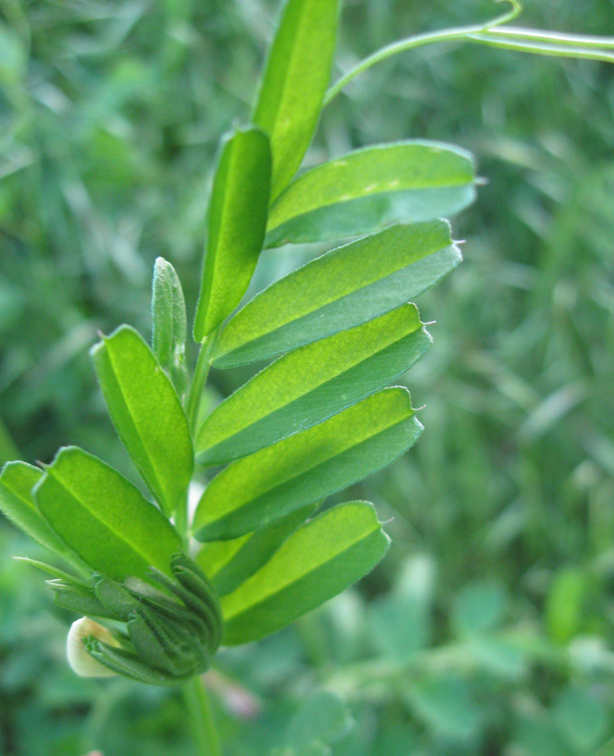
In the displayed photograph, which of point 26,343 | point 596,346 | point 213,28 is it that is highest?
point 213,28

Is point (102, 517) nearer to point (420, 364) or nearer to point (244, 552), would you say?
point (244, 552)

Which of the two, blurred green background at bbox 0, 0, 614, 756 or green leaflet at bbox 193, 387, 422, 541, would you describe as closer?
green leaflet at bbox 193, 387, 422, 541

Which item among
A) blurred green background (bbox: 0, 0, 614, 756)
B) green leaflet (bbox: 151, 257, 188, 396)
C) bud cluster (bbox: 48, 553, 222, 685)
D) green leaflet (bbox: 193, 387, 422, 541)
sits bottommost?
blurred green background (bbox: 0, 0, 614, 756)

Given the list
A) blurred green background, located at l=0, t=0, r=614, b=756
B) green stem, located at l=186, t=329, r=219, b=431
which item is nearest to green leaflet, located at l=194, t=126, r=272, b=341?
green stem, located at l=186, t=329, r=219, b=431

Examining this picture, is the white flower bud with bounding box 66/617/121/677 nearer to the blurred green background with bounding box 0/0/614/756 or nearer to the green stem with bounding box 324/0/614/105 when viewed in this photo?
the green stem with bounding box 324/0/614/105

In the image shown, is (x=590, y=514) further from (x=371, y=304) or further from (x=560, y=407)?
(x=371, y=304)

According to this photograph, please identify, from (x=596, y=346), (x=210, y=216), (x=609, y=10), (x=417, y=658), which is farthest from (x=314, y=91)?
(x=609, y=10)
